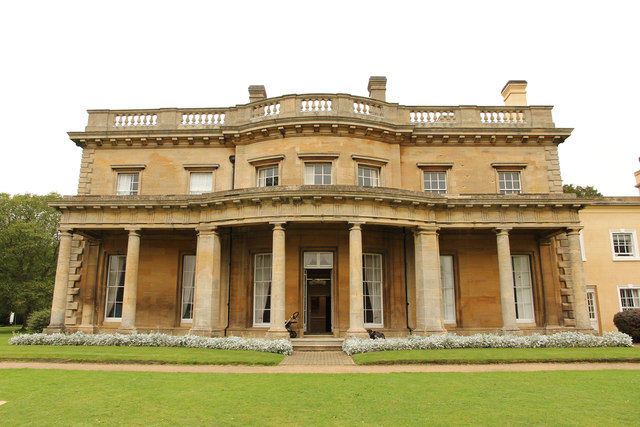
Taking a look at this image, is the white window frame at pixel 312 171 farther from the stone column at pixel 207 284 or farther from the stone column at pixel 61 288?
the stone column at pixel 61 288

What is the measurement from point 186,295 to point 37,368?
9022mm

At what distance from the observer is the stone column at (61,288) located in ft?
60.8

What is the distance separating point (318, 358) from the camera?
47.7 feet

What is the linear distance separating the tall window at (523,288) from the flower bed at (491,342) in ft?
12.5

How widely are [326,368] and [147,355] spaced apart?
578 cm

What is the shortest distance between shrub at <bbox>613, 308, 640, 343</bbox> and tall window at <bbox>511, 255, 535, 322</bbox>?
387 cm

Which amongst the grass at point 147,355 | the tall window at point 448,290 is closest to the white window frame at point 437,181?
the tall window at point 448,290

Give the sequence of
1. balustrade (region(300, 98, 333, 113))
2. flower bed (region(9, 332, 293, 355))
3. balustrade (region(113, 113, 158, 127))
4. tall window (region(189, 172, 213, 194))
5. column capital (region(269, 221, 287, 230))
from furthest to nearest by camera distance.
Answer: balustrade (region(113, 113, 158, 127)), tall window (region(189, 172, 213, 194)), balustrade (region(300, 98, 333, 113)), column capital (region(269, 221, 287, 230)), flower bed (region(9, 332, 293, 355))

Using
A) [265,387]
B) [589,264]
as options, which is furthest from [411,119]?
[265,387]

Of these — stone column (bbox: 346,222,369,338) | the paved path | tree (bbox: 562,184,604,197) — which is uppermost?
tree (bbox: 562,184,604,197)

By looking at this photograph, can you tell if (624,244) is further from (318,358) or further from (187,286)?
(187,286)

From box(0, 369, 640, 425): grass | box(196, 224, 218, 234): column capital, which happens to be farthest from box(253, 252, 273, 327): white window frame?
box(0, 369, 640, 425): grass

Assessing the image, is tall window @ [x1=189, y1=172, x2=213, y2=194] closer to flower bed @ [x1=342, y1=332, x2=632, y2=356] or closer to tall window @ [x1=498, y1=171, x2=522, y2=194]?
flower bed @ [x1=342, y1=332, x2=632, y2=356]

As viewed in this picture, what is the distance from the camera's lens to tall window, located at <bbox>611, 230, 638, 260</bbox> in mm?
24422
